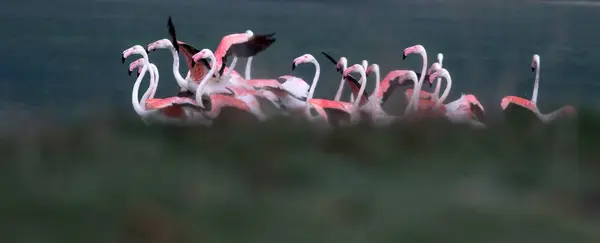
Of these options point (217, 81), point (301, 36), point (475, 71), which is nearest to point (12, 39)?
A: point (301, 36)

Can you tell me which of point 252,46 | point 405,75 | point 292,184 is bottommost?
point 292,184

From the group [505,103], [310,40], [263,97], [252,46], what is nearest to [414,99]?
[505,103]

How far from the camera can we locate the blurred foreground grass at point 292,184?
366cm

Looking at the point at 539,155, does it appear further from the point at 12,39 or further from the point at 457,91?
the point at 12,39

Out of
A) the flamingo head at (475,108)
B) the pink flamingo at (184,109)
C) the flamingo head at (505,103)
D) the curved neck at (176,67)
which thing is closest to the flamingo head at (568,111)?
the flamingo head at (505,103)

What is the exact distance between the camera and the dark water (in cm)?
848

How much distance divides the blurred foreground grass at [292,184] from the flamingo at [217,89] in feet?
2.27

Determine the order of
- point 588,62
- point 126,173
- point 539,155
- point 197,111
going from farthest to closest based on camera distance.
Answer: point 588,62 → point 197,111 → point 539,155 → point 126,173

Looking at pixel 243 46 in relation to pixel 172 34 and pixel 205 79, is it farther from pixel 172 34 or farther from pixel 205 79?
pixel 172 34

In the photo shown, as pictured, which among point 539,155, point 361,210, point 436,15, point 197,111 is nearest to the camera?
point 361,210

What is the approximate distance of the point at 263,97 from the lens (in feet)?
20.1

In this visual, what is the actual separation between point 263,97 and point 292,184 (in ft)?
6.35

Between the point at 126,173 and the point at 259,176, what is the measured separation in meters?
0.58

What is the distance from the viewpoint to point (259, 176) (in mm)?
4309
